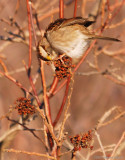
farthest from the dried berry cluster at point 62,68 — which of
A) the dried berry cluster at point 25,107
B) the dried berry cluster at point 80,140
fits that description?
the dried berry cluster at point 80,140

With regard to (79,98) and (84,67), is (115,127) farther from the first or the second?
(84,67)

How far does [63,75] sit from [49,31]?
26.2 inches

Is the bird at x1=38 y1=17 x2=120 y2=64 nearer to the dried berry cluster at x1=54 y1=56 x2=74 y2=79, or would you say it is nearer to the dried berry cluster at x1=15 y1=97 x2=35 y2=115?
the dried berry cluster at x1=54 y1=56 x2=74 y2=79

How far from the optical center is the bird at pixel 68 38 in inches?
87.6

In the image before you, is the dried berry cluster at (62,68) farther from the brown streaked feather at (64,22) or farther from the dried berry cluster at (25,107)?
the brown streaked feather at (64,22)

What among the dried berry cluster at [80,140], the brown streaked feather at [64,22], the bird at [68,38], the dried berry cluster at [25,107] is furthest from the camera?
the bird at [68,38]

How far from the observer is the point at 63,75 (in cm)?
172

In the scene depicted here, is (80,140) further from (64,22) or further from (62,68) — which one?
(64,22)

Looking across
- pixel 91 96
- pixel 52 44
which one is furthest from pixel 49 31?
pixel 91 96

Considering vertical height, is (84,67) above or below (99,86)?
above

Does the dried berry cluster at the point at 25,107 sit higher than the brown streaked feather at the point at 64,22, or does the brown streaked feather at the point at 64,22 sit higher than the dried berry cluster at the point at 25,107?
the brown streaked feather at the point at 64,22

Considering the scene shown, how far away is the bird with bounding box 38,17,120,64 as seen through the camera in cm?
222

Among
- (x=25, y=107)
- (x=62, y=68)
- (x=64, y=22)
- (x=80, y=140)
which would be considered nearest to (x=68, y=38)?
(x=64, y=22)

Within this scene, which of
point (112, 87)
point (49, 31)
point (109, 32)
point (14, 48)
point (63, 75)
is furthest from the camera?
point (112, 87)
